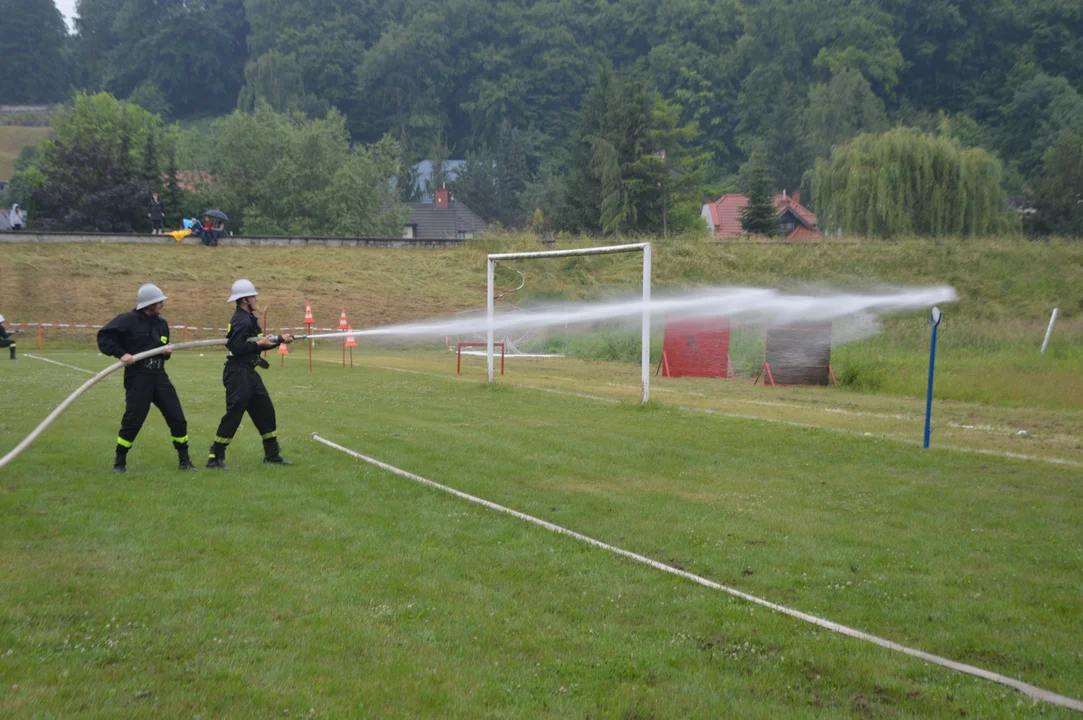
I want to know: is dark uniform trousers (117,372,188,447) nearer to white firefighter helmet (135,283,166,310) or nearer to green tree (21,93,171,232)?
white firefighter helmet (135,283,166,310)

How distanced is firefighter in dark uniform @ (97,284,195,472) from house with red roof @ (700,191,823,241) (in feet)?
242

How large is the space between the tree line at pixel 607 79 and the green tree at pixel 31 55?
31 centimetres

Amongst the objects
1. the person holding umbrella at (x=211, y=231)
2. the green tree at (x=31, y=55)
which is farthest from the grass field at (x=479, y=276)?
the green tree at (x=31, y=55)

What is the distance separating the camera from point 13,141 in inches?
4921

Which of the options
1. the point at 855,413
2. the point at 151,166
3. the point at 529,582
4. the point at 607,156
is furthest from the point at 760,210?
the point at 529,582

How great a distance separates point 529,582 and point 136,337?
241 inches

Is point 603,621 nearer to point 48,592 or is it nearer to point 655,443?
point 48,592

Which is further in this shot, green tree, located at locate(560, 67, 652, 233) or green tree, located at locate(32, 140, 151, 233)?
green tree, located at locate(560, 67, 652, 233)

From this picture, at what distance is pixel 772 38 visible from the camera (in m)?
113

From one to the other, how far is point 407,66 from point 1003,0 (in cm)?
6875

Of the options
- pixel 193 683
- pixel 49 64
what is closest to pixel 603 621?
pixel 193 683

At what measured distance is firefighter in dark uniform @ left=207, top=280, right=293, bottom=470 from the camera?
11312mm

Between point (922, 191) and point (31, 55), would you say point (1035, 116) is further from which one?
point (31, 55)

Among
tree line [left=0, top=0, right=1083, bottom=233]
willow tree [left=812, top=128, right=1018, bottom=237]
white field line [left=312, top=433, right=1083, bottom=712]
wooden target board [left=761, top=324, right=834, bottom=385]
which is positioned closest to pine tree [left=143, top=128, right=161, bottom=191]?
tree line [left=0, top=0, right=1083, bottom=233]
